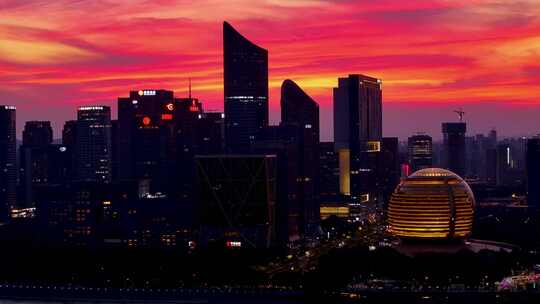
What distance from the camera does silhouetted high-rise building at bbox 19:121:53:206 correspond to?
180875mm

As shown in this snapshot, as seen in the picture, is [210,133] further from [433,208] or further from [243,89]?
[433,208]

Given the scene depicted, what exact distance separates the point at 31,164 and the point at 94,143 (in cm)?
1314

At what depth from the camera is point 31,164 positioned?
186 meters

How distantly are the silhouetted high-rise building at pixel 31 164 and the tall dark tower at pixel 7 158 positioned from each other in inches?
126

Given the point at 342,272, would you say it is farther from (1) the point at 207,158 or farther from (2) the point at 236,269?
(1) the point at 207,158

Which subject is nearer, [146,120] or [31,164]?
[146,120]

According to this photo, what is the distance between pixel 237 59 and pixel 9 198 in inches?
1831

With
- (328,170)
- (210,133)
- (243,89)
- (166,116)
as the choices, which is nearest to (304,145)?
(210,133)

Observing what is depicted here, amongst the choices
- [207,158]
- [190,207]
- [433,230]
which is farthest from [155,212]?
[433,230]

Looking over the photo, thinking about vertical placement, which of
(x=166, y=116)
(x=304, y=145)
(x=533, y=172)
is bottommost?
(x=533, y=172)

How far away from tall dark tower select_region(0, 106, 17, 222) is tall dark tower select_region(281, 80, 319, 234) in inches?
1942

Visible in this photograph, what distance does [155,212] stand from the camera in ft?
440

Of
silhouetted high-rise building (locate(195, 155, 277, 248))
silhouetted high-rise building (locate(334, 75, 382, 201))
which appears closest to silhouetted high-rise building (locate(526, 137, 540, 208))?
silhouetted high-rise building (locate(334, 75, 382, 201))

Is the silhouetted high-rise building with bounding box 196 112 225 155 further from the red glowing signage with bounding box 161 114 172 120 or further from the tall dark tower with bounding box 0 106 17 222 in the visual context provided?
the tall dark tower with bounding box 0 106 17 222
